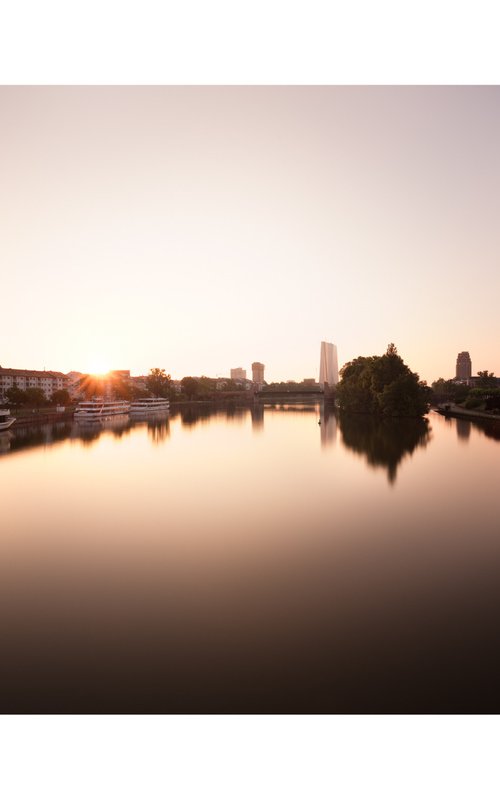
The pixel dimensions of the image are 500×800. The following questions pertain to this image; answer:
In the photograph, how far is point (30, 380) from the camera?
114 metres

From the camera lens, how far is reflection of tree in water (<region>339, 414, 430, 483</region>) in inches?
1016

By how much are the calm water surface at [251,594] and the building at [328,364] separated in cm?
12185

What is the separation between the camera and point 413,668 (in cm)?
612

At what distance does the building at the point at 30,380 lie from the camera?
342 ft

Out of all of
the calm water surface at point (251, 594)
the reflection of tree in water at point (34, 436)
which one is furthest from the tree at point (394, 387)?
the reflection of tree in water at point (34, 436)

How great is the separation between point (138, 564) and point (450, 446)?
27.2 meters

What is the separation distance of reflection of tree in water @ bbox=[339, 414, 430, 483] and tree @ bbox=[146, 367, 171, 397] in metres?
68.6

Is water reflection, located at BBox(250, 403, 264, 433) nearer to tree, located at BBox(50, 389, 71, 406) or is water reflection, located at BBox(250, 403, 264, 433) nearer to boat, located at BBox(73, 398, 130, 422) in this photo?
boat, located at BBox(73, 398, 130, 422)

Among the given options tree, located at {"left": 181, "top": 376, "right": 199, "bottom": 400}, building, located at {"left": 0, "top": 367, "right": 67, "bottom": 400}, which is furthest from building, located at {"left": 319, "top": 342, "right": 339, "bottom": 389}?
building, located at {"left": 0, "top": 367, "right": 67, "bottom": 400}

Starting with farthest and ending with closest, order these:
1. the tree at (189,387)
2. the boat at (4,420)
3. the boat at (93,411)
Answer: the tree at (189,387), the boat at (93,411), the boat at (4,420)

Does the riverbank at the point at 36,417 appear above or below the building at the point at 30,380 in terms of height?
below

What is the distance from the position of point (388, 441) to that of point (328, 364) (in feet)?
373

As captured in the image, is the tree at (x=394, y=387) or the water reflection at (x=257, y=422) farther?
the tree at (x=394, y=387)

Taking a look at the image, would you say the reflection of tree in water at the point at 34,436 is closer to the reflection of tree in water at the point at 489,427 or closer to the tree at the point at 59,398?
the tree at the point at 59,398
